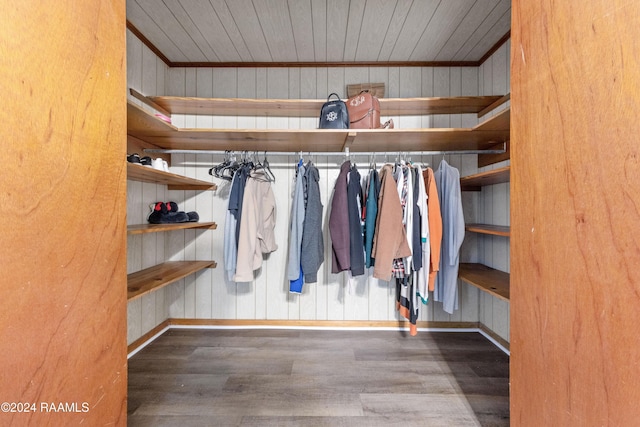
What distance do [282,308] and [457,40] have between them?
2.74 m

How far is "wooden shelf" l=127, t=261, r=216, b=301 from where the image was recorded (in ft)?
5.28

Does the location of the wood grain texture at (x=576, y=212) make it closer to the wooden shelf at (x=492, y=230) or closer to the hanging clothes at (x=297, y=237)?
the wooden shelf at (x=492, y=230)

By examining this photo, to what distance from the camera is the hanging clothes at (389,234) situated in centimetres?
175

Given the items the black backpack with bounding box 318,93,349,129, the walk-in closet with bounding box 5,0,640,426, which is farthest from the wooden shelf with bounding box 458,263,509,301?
the black backpack with bounding box 318,93,349,129

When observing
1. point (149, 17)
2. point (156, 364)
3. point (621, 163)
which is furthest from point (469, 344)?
point (149, 17)

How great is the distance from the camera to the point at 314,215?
196 cm

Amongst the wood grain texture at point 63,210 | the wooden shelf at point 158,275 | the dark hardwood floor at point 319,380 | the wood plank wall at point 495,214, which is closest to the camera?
the wood grain texture at point 63,210

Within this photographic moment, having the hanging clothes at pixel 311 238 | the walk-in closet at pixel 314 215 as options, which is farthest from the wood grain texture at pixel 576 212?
the hanging clothes at pixel 311 238

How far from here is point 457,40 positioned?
2102 mm

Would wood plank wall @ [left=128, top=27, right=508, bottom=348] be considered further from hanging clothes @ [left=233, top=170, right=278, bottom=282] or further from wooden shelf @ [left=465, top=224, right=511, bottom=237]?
wooden shelf @ [left=465, top=224, right=511, bottom=237]

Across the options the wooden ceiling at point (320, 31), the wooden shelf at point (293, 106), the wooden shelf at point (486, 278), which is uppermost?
the wooden ceiling at point (320, 31)

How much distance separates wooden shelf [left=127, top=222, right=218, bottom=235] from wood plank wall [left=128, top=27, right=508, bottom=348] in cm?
23

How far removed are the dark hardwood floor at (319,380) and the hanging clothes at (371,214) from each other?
77cm

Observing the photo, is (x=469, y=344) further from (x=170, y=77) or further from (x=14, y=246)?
(x=170, y=77)
